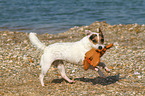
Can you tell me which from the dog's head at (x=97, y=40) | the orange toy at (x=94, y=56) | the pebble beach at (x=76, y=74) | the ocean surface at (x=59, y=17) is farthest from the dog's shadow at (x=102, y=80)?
the ocean surface at (x=59, y=17)

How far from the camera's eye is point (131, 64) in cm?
769

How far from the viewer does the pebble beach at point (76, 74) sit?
5.69 m

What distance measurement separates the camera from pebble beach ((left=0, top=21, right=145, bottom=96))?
5692 mm

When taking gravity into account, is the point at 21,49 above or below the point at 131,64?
above

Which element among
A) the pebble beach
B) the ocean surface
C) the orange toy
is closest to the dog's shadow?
the pebble beach

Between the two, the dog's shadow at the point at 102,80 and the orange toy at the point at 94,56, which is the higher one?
the orange toy at the point at 94,56

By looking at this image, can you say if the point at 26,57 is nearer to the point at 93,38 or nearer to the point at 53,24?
the point at 93,38

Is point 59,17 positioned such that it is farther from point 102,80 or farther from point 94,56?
point 94,56

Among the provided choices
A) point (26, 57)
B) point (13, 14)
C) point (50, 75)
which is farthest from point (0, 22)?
point (50, 75)

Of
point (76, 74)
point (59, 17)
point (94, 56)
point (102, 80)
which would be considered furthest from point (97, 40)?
point (59, 17)

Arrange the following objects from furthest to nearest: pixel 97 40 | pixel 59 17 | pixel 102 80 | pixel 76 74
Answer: pixel 59 17 < pixel 76 74 < pixel 102 80 < pixel 97 40

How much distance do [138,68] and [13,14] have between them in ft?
50.0

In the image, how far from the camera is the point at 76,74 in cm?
724

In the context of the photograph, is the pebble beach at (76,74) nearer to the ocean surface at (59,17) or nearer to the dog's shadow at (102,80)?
the dog's shadow at (102,80)
